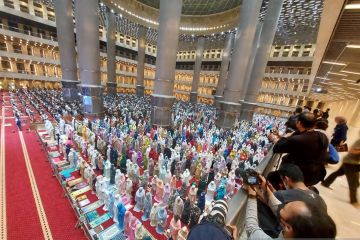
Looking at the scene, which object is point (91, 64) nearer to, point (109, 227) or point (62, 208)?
point (62, 208)

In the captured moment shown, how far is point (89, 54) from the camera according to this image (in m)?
10.9

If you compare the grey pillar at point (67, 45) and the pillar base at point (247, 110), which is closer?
the grey pillar at point (67, 45)

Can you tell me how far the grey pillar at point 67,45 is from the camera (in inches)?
571

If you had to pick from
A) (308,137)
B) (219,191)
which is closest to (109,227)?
(219,191)

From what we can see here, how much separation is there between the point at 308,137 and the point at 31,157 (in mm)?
8388

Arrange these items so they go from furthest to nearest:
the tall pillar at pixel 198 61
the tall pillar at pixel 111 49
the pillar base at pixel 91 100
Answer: the tall pillar at pixel 198 61 → the tall pillar at pixel 111 49 → the pillar base at pixel 91 100

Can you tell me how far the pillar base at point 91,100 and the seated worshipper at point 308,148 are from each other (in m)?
11.6

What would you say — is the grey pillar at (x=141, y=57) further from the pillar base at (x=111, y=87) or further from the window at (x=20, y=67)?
the window at (x=20, y=67)

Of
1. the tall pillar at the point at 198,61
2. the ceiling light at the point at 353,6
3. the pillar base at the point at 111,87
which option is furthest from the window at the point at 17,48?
the ceiling light at the point at 353,6

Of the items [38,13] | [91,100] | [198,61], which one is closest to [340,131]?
[91,100]

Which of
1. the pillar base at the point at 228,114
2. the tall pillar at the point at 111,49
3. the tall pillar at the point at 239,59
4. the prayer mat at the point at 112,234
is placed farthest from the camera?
the tall pillar at the point at 111,49

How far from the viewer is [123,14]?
21234 mm

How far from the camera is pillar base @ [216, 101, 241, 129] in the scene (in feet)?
39.9

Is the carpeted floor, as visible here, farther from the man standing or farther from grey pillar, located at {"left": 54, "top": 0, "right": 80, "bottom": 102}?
grey pillar, located at {"left": 54, "top": 0, "right": 80, "bottom": 102}
